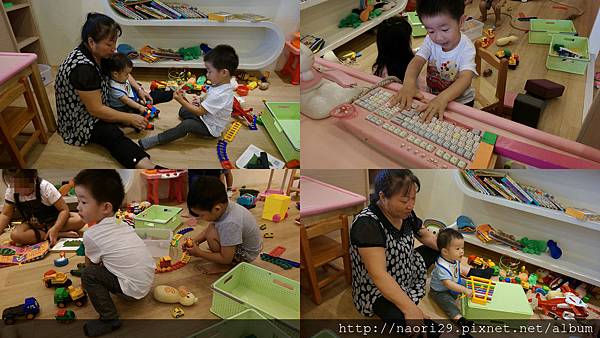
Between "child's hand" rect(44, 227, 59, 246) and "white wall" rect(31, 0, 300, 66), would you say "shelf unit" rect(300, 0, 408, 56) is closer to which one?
"white wall" rect(31, 0, 300, 66)

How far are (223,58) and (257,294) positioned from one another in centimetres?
62

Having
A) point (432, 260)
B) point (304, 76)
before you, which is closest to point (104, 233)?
point (304, 76)

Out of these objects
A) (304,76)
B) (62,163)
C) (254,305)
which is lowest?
(254,305)

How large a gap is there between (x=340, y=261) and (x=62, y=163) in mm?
657

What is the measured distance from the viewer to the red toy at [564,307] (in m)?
0.87

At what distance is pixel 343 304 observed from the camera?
2.93ft

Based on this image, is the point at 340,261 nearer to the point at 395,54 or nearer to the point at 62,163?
the point at 395,54

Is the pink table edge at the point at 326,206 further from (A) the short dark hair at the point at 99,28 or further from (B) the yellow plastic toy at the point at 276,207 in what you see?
(A) the short dark hair at the point at 99,28

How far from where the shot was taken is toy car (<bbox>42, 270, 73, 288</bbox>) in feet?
3.05

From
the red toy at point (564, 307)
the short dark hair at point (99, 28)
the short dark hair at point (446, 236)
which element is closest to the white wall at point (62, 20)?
the short dark hair at point (99, 28)

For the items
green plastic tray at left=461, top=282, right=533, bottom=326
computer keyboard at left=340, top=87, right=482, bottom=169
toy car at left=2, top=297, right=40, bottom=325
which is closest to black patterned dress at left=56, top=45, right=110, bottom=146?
toy car at left=2, top=297, right=40, bottom=325

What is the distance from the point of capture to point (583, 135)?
769 mm

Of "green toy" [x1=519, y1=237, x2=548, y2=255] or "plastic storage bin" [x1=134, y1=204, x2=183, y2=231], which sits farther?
"plastic storage bin" [x1=134, y1=204, x2=183, y2=231]

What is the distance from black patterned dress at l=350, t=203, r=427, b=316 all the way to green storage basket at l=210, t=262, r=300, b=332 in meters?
0.16
